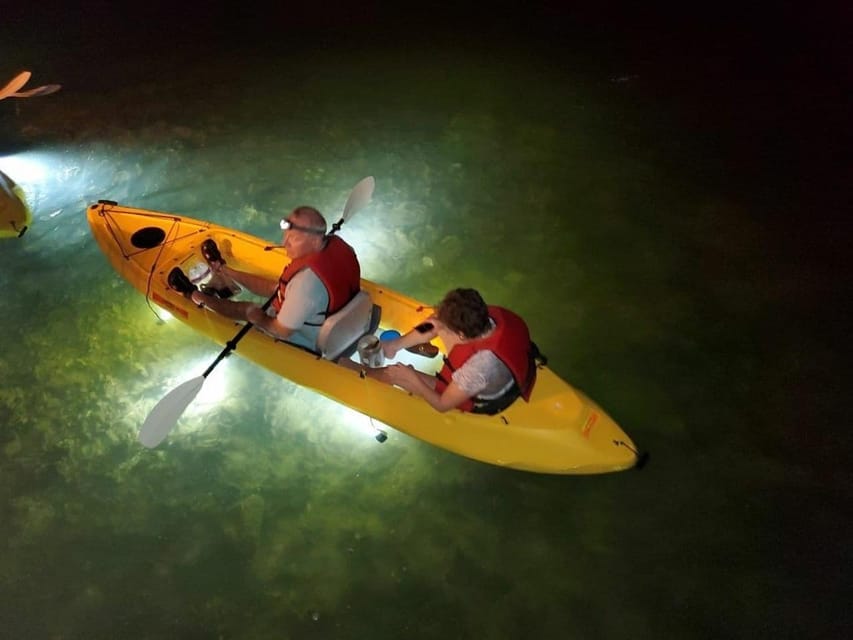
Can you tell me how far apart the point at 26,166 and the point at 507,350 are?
421 centimetres

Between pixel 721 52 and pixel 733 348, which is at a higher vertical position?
pixel 721 52

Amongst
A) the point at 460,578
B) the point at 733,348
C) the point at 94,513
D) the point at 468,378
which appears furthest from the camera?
the point at 733,348

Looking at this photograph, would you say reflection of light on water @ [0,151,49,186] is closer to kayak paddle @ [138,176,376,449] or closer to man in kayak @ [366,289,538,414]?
kayak paddle @ [138,176,376,449]

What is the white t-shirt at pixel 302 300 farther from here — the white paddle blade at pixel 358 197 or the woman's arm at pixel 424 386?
the white paddle blade at pixel 358 197

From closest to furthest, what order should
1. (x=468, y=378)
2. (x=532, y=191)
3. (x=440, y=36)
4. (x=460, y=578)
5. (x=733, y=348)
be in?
1. (x=468, y=378)
2. (x=460, y=578)
3. (x=733, y=348)
4. (x=532, y=191)
5. (x=440, y=36)

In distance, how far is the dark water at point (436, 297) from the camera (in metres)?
2.84

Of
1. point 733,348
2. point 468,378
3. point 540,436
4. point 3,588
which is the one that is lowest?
point 3,588

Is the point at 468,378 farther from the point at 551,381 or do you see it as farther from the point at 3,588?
the point at 3,588

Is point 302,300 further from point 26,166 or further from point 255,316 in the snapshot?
point 26,166

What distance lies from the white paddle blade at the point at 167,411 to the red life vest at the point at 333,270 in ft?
1.78

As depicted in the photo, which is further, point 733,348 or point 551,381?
point 733,348

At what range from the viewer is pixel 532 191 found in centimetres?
467

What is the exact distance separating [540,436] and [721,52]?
439 centimetres

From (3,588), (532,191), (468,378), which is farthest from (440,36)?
(3,588)
